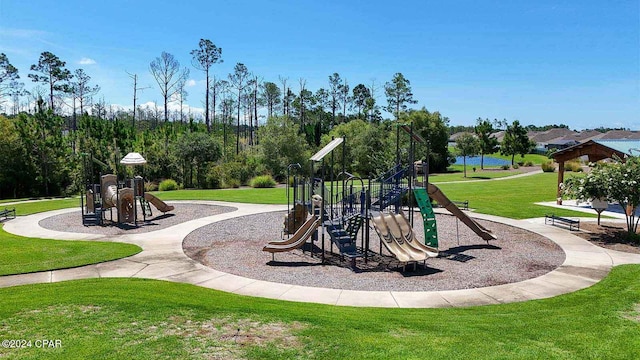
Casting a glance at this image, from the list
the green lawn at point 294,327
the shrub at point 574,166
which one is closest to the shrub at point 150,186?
the green lawn at point 294,327

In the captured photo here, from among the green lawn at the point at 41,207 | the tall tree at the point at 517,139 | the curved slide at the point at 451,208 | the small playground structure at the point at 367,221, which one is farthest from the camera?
the tall tree at the point at 517,139

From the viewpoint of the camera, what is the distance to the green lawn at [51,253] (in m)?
12.7

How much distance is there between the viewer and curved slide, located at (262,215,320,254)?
560 inches

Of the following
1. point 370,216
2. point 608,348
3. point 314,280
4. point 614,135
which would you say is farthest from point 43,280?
point 614,135

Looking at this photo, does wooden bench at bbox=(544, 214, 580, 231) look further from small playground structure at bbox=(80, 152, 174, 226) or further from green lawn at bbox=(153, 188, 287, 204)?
small playground structure at bbox=(80, 152, 174, 226)

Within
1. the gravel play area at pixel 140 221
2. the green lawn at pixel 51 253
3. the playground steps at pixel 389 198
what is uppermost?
the playground steps at pixel 389 198

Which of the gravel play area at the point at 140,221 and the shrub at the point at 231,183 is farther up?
the shrub at the point at 231,183

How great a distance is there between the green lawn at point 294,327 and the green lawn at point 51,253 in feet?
10.3

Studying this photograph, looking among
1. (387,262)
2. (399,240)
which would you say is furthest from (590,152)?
(387,262)

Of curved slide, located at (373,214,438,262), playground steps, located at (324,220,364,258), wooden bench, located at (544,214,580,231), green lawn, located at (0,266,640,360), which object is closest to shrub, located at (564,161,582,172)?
wooden bench, located at (544,214,580,231)

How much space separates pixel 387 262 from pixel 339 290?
3.67 m

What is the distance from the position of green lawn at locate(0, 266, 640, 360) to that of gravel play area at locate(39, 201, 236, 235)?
31.9 feet

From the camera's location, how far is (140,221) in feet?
70.8

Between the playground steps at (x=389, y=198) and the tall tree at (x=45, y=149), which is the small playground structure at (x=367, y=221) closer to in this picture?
the playground steps at (x=389, y=198)
